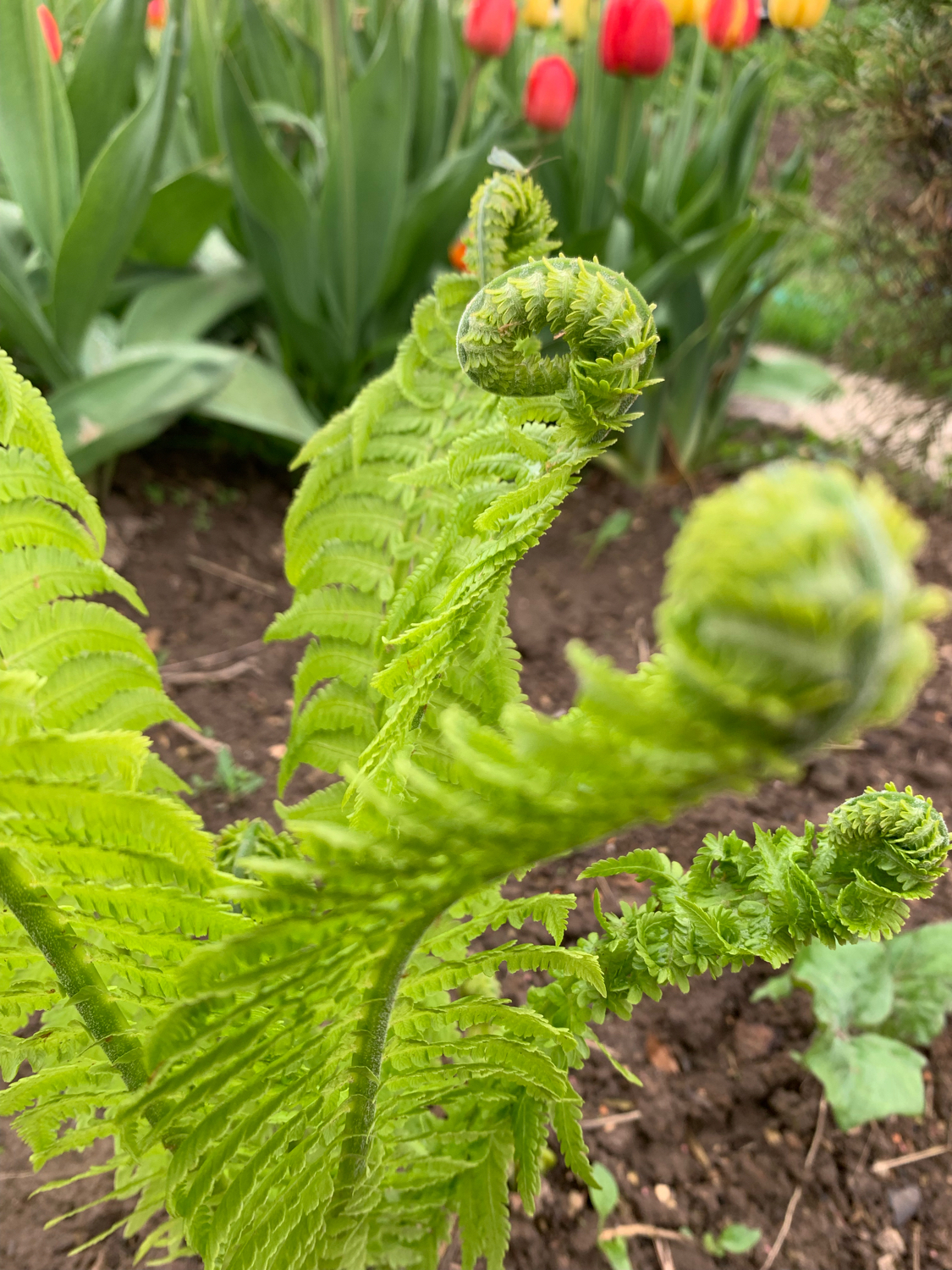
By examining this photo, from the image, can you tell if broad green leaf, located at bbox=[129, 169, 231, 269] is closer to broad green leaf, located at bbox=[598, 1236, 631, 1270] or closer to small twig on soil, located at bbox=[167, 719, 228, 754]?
small twig on soil, located at bbox=[167, 719, 228, 754]

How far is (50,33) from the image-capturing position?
2043mm

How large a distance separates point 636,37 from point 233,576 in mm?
1607

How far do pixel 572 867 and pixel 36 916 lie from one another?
1133mm

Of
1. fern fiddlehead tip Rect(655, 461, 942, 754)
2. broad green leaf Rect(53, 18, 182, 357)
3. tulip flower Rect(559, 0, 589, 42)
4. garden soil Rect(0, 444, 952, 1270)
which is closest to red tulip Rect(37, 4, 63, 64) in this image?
broad green leaf Rect(53, 18, 182, 357)

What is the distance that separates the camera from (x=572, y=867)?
1636mm

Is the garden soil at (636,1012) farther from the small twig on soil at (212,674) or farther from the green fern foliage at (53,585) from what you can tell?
the green fern foliage at (53,585)

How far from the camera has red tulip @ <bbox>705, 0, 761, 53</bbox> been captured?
249 centimetres

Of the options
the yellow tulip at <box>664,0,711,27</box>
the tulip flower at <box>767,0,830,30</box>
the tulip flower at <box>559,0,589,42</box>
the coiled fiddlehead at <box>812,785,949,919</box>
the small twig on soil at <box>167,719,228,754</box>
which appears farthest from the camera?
the tulip flower at <box>559,0,589,42</box>

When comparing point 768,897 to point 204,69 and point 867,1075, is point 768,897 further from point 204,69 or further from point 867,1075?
point 204,69

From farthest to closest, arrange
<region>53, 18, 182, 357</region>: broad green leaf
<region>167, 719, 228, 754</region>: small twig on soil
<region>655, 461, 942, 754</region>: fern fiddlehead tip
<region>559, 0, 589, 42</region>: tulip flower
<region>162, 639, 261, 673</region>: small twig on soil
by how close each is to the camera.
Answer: <region>559, 0, 589, 42</region>: tulip flower, <region>162, 639, 261, 673</region>: small twig on soil, <region>53, 18, 182, 357</region>: broad green leaf, <region>167, 719, 228, 754</region>: small twig on soil, <region>655, 461, 942, 754</region>: fern fiddlehead tip

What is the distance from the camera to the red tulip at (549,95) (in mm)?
2301

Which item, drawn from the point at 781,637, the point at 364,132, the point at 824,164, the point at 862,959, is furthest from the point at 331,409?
the point at 824,164

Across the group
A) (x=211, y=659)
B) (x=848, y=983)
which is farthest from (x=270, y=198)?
(x=848, y=983)

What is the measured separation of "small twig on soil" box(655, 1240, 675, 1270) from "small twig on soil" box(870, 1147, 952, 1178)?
0.98 ft
